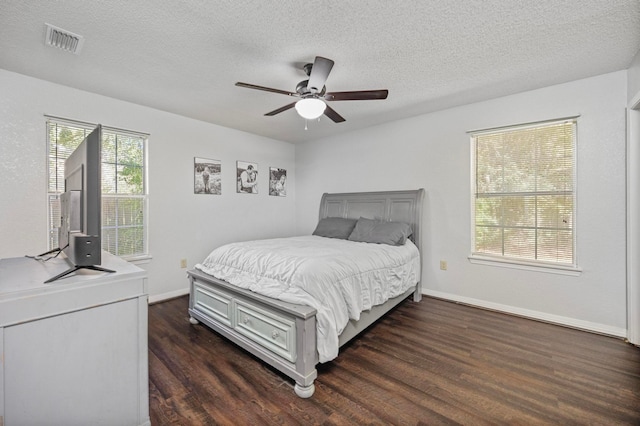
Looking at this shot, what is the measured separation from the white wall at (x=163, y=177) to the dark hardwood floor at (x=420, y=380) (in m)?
1.41

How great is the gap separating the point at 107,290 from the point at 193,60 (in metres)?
2.07

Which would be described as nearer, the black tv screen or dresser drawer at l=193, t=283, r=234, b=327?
the black tv screen

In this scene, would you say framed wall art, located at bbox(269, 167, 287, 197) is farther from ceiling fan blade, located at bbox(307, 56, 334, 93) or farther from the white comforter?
ceiling fan blade, located at bbox(307, 56, 334, 93)

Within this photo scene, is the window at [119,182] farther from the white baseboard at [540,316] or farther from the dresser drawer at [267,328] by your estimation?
the white baseboard at [540,316]

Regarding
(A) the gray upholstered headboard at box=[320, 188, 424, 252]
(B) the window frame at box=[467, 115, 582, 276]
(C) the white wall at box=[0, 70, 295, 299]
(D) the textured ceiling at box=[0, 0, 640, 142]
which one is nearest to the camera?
(D) the textured ceiling at box=[0, 0, 640, 142]

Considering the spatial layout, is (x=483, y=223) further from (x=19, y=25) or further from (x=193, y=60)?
(x=19, y=25)

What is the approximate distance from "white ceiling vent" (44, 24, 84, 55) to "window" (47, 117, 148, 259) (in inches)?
43.8

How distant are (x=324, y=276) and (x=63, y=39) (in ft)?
8.89

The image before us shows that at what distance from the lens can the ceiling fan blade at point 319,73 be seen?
2.05 metres

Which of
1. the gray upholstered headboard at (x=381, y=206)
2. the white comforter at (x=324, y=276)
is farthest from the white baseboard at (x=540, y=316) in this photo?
the white comforter at (x=324, y=276)

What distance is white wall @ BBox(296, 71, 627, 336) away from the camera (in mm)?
2719

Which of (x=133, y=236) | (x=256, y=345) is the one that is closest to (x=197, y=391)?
(x=256, y=345)

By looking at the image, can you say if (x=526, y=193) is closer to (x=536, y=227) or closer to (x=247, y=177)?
(x=536, y=227)

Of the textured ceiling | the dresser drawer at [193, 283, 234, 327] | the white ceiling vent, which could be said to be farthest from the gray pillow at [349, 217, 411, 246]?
the white ceiling vent
